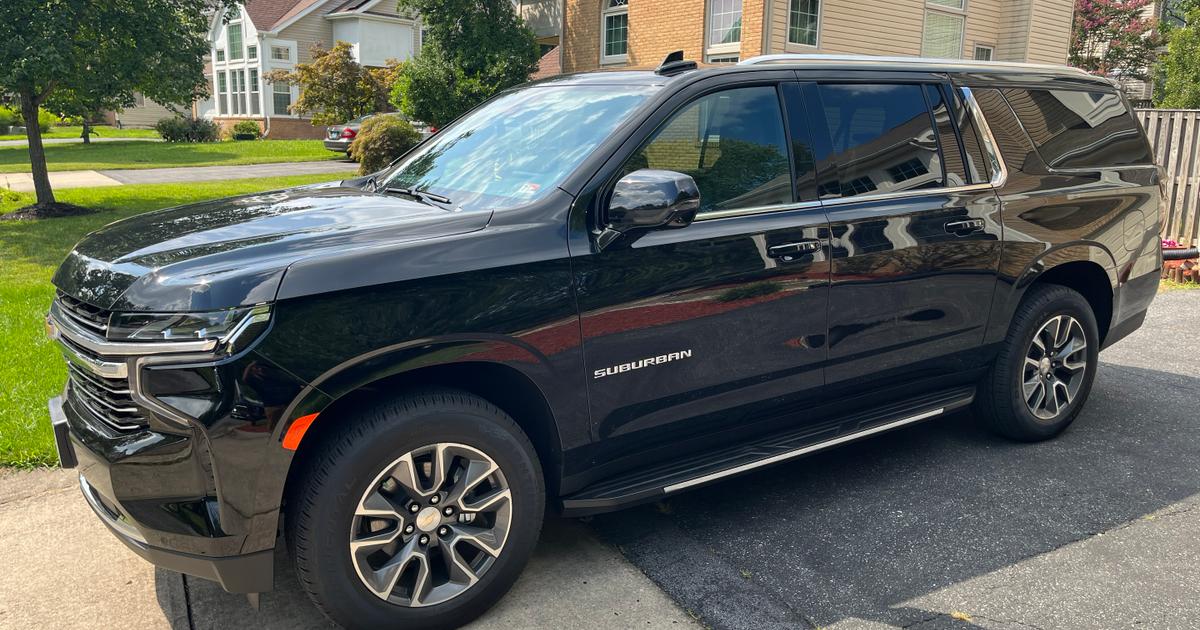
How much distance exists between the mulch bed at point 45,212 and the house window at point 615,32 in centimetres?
1240

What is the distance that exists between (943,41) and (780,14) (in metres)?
5.72

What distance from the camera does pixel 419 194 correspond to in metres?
3.97

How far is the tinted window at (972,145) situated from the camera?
4543 millimetres

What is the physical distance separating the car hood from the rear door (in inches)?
67.5

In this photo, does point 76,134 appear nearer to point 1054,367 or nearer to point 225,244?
point 225,244

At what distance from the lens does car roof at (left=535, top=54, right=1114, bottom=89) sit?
393cm

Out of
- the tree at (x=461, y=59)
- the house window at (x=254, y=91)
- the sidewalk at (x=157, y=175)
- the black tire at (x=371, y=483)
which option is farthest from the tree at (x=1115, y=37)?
the house window at (x=254, y=91)

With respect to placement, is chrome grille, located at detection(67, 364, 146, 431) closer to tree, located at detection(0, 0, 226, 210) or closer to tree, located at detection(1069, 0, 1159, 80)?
tree, located at detection(0, 0, 226, 210)

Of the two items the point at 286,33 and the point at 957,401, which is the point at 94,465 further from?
the point at 286,33

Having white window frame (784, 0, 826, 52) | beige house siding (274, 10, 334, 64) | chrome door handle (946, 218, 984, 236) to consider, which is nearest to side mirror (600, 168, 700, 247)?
chrome door handle (946, 218, 984, 236)

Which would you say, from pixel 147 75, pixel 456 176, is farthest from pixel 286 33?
pixel 456 176

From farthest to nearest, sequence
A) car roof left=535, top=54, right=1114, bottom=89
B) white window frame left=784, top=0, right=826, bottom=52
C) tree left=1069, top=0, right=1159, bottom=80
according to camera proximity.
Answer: tree left=1069, top=0, right=1159, bottom=80 → white window frame left=784, top=0, right=826, bottom=52 → car roof left=535, top=54, right=1114, bottom=89

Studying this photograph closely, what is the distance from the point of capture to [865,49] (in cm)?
1925

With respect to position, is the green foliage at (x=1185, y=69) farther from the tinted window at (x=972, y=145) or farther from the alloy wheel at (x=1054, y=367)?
the tinted window at (x=972, y=145)
